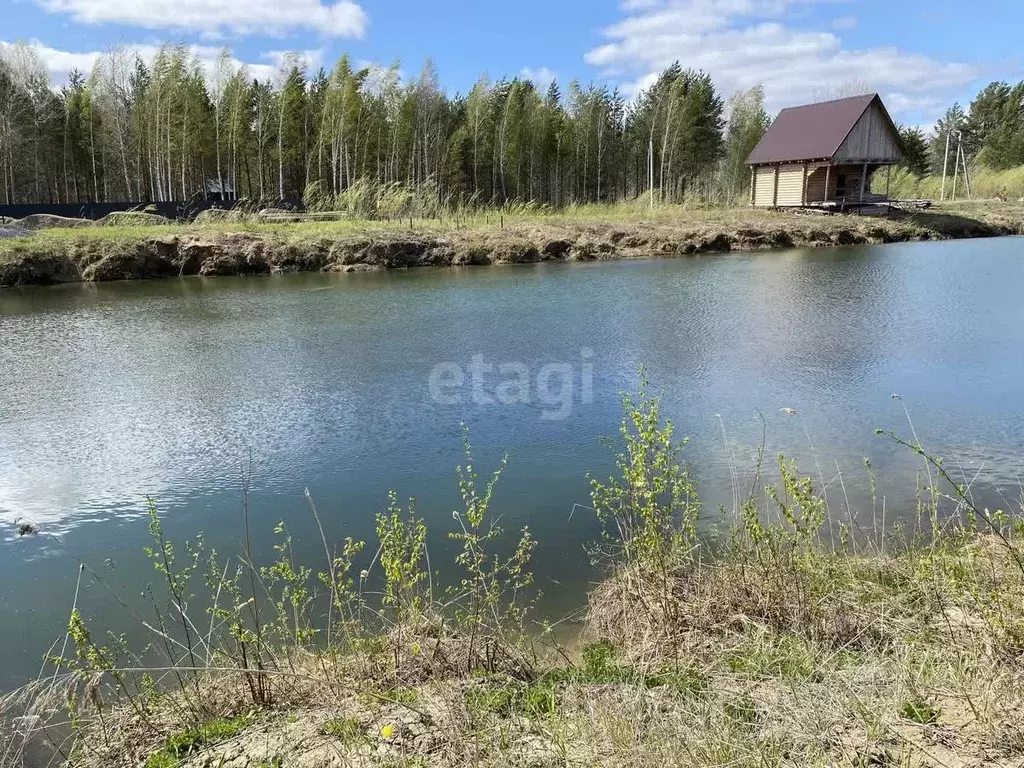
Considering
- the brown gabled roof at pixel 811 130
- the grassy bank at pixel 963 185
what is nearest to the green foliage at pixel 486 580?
the brown gabled roof at pixel 811 130

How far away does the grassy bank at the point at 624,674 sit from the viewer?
242cm

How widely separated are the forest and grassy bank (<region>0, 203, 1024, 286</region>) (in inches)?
218

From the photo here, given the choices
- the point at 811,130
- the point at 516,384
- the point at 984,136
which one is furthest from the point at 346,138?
the point at 984,136

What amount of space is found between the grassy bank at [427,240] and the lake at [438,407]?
555 centimetres

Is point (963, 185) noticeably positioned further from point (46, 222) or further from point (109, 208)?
point (46, 222)

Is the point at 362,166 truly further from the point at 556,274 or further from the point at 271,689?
the point at 271,689

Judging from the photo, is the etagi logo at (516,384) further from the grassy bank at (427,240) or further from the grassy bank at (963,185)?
the grassy bank at (963,185)

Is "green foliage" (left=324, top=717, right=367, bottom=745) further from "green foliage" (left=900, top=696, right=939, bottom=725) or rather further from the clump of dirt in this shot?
the clump of dirt

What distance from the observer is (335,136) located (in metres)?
35.1

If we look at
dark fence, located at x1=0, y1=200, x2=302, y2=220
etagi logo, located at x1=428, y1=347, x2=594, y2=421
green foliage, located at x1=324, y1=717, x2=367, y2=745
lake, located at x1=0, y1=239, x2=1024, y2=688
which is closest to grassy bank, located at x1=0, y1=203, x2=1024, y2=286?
dark fence, located at x1=0, y1=200, x2=302, y2=220

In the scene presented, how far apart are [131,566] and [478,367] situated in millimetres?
5750

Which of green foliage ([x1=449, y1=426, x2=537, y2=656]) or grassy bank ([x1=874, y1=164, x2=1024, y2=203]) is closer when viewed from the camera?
green foliage ([x1=449, y1=426, x2=537, y2=656])

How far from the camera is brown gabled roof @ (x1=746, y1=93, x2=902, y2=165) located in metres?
30.1

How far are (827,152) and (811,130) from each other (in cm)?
272
